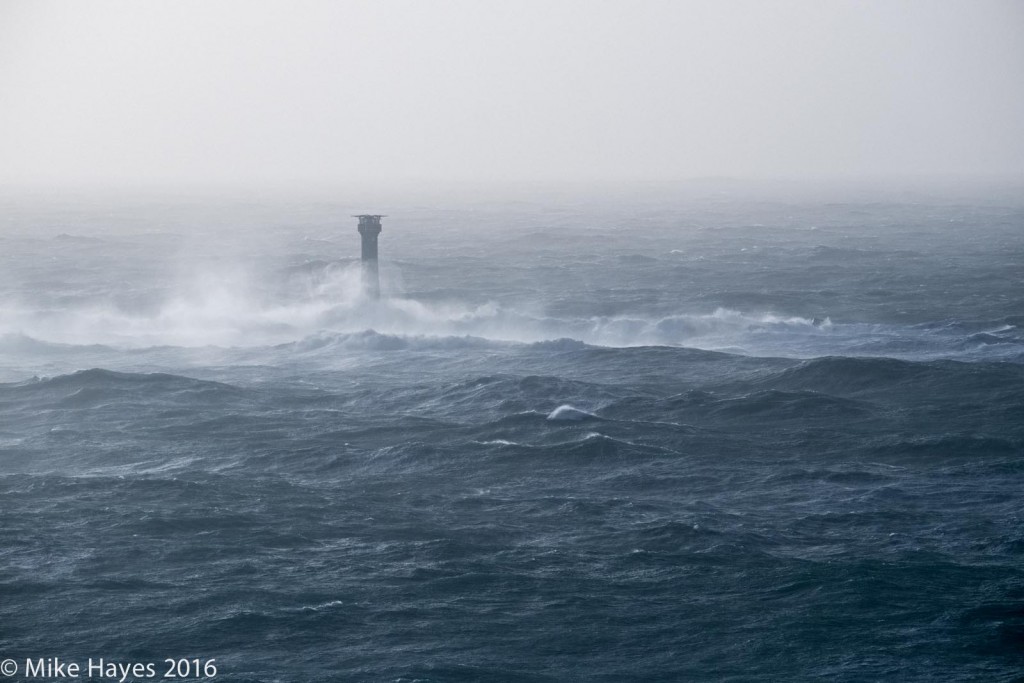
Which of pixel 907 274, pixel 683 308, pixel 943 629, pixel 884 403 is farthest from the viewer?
pixel 907 274

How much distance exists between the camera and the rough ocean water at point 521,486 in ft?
83.6

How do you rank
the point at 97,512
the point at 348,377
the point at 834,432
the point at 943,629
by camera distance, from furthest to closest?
the point at 348,377 → the point at 834,432 → the point at 97,512 → the point at 943,629

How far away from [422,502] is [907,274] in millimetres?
71071

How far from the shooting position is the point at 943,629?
25734mm

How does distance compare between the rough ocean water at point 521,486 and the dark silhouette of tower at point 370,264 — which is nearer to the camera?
the rough ocean water at point 521,486

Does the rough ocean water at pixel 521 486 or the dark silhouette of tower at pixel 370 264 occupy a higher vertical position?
the dark silhouette of tower at pixel 370 264

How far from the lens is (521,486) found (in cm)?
3688

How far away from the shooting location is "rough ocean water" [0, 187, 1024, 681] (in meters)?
25.5

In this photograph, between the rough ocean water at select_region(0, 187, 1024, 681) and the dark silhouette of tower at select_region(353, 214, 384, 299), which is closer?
the rough ocean water at select_region(0, 187, 1024, 681)

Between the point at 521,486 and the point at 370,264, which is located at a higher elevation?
the point at 370,264

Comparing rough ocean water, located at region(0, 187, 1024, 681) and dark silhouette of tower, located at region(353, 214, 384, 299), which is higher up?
dark silhouette of tower, located at region(353, 214, 384, 299)

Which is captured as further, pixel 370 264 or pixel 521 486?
pixel 370 264

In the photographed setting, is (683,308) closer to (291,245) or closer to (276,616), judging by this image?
(276,616)

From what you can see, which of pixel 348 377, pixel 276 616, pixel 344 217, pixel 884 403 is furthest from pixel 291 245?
pixel 276 616
